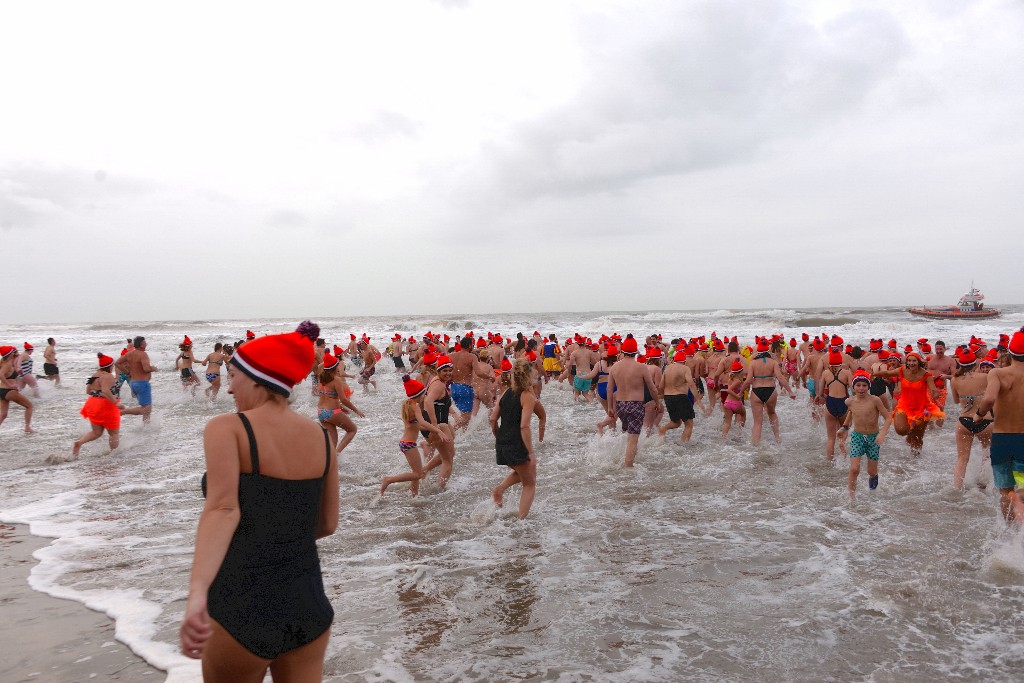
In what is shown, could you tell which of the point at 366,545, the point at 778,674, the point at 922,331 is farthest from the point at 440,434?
the point at 922,331

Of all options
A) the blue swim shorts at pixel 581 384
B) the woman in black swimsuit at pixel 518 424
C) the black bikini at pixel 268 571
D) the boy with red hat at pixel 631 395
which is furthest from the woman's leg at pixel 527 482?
the blue swim shorts at pixel 581 384

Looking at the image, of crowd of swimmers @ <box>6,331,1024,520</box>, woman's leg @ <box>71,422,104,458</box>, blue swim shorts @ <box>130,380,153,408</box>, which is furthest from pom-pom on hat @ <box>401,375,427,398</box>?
blue swim shorts @ <box>130,380,153,408</box>

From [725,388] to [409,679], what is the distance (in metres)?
9.05

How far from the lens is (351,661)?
149 inches

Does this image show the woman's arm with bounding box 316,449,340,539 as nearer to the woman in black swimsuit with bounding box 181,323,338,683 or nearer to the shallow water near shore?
the woman in black swimsuit with bounding box 181,323,338,683

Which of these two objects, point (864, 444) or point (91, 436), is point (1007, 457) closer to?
point (864, 444)

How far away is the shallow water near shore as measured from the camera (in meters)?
3.84

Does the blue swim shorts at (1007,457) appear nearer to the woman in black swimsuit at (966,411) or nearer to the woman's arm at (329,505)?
the woman in black swimsuit at (966,411)

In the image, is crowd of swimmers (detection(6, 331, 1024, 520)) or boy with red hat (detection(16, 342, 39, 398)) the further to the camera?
boy with red hat (detection(16, 342, 39, 398))

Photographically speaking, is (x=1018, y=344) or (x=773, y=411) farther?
(x=773, y=411)

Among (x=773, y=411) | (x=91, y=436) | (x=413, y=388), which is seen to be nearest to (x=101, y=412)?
(x=91, y=436)

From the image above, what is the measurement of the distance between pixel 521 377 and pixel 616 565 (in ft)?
6.55

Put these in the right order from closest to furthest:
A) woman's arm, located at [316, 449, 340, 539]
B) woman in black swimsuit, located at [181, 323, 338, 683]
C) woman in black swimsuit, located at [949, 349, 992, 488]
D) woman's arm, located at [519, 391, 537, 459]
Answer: woman in black swimsuit, located at [181, 323, 338, 683]
woman's arm, located at [316, 449, 340, 539]
woman's arm, located at [519, 391, 537, 459]
woman in black swimsuit, located at [949, 349, 992, 488]

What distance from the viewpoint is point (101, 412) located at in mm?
9898
